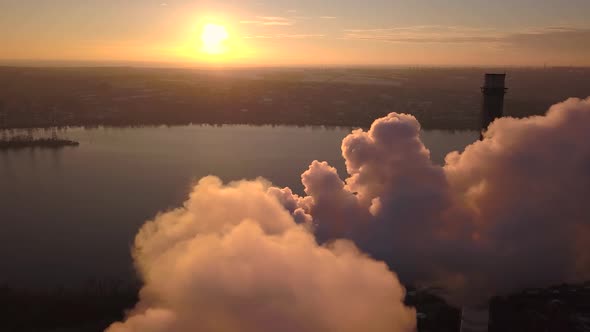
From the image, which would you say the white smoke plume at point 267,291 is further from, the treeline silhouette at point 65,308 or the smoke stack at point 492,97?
the smoke stack at point 492,97

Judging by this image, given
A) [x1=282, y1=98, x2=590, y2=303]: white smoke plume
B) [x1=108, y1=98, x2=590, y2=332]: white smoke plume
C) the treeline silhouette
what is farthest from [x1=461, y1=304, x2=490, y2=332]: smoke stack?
the treeline silhouette

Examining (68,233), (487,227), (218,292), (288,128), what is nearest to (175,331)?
(218,292)

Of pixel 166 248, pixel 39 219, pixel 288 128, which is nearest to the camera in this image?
pixel 166 248

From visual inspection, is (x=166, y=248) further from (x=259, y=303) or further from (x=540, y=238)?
(x=540, y=238)

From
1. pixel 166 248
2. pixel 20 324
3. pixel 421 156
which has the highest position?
pixel 421 156

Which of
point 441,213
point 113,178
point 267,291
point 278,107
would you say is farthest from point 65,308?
point 278,107

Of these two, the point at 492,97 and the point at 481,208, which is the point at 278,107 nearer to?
the point at 492,97
